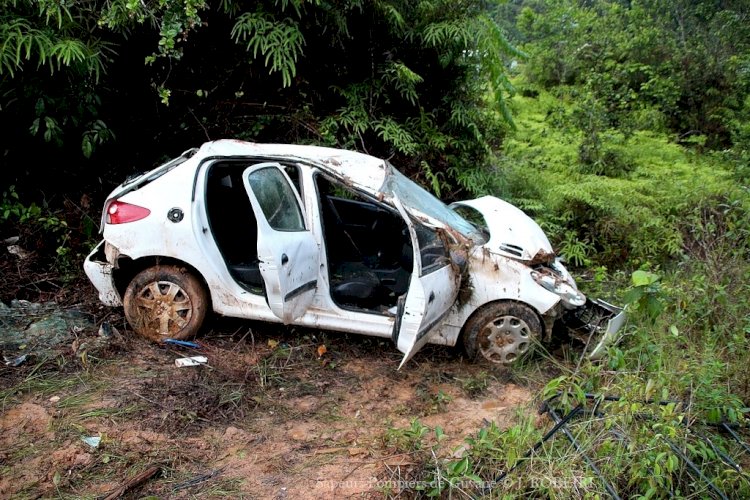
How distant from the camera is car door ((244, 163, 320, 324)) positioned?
393 centimetres

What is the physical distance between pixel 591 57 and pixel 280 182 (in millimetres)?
8882

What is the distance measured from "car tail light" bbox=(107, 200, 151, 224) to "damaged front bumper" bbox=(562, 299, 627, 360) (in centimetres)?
321

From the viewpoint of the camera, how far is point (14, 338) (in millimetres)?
4348

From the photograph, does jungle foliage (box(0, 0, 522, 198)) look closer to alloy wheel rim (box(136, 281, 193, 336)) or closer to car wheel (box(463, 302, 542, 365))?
alloy wheel rim (box(136, 281, 193, 336))

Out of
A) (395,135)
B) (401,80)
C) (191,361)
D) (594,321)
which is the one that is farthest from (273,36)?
(594,321)

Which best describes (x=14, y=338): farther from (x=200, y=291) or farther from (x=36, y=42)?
(x=36, y=42)

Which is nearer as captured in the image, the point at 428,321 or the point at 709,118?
the point at 428,321

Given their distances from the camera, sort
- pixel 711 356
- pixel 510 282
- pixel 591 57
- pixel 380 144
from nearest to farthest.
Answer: pixel 711 356 < pixel 510 282 < pixel 380 144 < pixel 591 57

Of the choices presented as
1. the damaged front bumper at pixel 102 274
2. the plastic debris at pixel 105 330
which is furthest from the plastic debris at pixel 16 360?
the damaged front bumper at pixel 102 274

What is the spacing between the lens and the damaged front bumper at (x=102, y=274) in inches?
177

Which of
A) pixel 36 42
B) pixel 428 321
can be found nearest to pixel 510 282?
pixel 428 321

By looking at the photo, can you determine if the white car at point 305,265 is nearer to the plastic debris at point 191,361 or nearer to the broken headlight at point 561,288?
the broken headlight at point 561,288

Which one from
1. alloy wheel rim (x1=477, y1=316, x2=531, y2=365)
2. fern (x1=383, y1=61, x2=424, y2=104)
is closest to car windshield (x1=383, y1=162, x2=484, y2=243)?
alloy wheel rim (x1=477, y1=316, x2=531, y2=365)

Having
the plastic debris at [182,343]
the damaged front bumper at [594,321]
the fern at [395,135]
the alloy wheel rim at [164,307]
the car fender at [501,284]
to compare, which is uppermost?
the fern at [395,135]
